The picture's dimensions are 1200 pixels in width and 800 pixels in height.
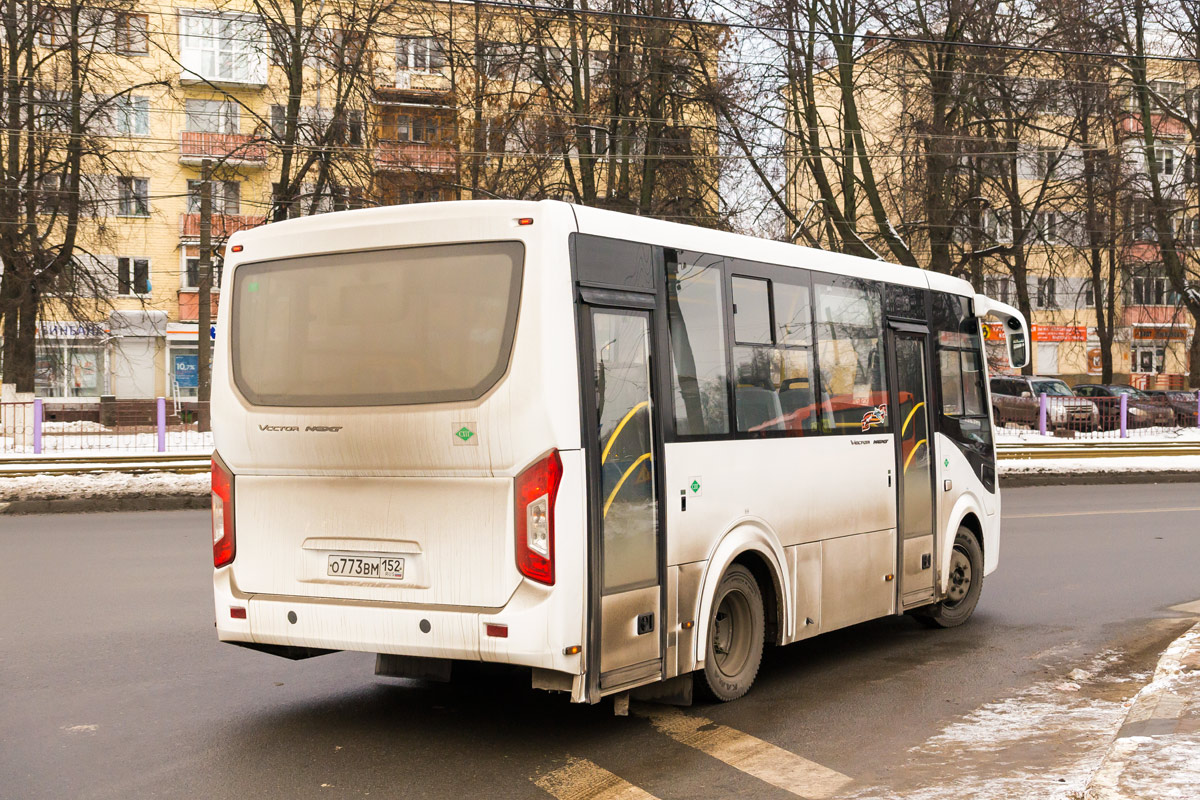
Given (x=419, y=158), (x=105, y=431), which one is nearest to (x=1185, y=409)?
(x=419, y=158)

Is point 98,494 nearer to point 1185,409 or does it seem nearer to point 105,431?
point 105,431

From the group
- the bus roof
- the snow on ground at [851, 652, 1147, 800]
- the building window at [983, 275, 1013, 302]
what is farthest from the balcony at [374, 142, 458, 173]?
the snow on ground at [851, 652, 1147, 800]

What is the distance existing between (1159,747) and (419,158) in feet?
105

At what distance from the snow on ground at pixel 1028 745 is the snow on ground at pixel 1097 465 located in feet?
59.3

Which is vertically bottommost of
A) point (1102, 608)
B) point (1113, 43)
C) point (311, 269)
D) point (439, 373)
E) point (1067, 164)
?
point (1102, 608)

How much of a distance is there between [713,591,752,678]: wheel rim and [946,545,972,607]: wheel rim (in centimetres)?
317

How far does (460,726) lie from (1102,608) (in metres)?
6.39

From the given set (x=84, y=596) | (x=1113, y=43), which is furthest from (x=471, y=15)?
(x=84, y=596)

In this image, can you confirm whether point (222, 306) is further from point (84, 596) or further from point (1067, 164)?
point (1067, 164)

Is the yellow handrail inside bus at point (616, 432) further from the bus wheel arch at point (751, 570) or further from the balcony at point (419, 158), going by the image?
the balcony at point (419, 158)

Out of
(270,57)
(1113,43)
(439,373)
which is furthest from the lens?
(1113,43)

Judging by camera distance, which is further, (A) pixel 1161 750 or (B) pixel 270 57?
(B) pixel 270 57

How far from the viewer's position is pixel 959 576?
10406mm

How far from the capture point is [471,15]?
120ft
